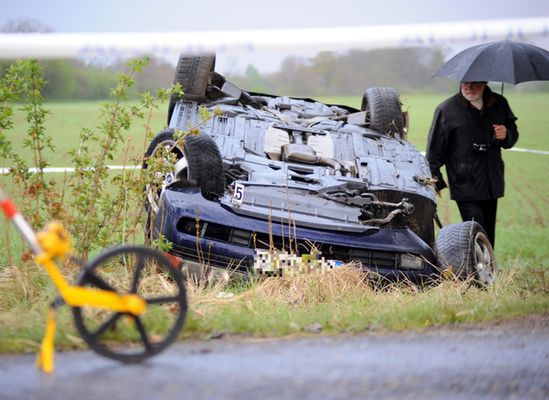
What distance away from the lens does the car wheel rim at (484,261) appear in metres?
7.70

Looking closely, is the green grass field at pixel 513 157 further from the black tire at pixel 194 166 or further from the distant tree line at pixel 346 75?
the black tire at pixel 194 166

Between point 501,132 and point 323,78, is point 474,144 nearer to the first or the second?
point 501,132

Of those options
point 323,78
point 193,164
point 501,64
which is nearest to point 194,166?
point 193,164

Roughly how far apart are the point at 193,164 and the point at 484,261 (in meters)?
2.66

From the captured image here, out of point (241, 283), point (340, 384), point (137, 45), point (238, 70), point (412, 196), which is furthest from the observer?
Result: point (238, 70)

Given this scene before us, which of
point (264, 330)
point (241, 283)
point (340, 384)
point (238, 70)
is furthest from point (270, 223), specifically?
point (238, 70)

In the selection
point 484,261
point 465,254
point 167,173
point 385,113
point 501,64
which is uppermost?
point 501,64

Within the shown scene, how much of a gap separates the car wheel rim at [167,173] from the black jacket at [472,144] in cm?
264

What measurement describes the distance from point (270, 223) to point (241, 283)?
1.70 feet

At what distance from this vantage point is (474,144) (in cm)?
884

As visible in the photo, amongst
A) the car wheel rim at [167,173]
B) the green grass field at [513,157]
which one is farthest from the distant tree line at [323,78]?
the car wheel rim at [167,173]

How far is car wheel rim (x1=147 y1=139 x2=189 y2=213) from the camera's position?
7594mm

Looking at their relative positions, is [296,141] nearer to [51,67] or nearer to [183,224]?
[183,224]

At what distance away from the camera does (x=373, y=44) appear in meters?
4.91
